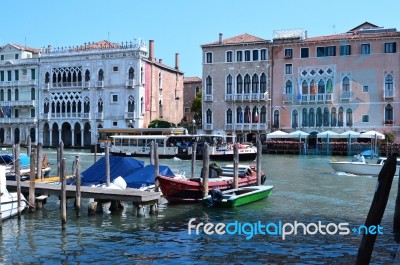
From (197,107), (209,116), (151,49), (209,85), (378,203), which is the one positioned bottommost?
(378,203)

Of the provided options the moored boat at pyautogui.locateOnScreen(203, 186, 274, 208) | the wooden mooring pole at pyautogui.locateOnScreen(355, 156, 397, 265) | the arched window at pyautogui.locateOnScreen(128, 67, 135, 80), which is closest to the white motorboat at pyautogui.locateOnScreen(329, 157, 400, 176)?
the moored boat at pyautogui.locateOnScreen(203, 186, 274, 208)

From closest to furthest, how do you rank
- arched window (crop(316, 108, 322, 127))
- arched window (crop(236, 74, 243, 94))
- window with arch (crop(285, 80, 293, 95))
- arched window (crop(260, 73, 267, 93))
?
arched window (crop(316, 108, 322, 127)), window with arch (crop(285, 80, 293, 95)), arched window (crop(260, 73, 267, 93)), arched window (crop(236, 74, 243, 94))

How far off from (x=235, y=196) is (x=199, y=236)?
3.17 meters

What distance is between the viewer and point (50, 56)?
147ft

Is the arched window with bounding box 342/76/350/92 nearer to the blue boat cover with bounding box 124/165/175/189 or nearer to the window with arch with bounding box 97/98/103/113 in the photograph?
the window with arch with bounding box 97/98/103/113

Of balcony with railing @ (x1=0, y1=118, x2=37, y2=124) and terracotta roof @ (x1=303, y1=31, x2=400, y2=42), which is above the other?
terracotta roof @ (x1=303, y1=31, x2=400, y2=42)

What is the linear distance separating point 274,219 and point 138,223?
9.32 ft

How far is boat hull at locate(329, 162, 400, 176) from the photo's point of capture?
814 inches

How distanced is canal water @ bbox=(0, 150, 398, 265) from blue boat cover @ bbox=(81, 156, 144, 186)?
3.90ft

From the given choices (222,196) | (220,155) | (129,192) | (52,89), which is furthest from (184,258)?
(52,89)

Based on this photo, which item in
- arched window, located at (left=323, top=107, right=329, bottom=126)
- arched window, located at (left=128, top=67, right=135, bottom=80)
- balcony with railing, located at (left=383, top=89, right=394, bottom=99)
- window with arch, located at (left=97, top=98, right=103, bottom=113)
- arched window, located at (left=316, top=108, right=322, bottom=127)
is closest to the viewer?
balcony with railing, located at (left=383, top=89, right=394, bottom=99)

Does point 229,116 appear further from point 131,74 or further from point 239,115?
point 131,74

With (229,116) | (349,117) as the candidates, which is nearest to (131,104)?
(229,116)

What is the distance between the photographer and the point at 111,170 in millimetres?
15273
